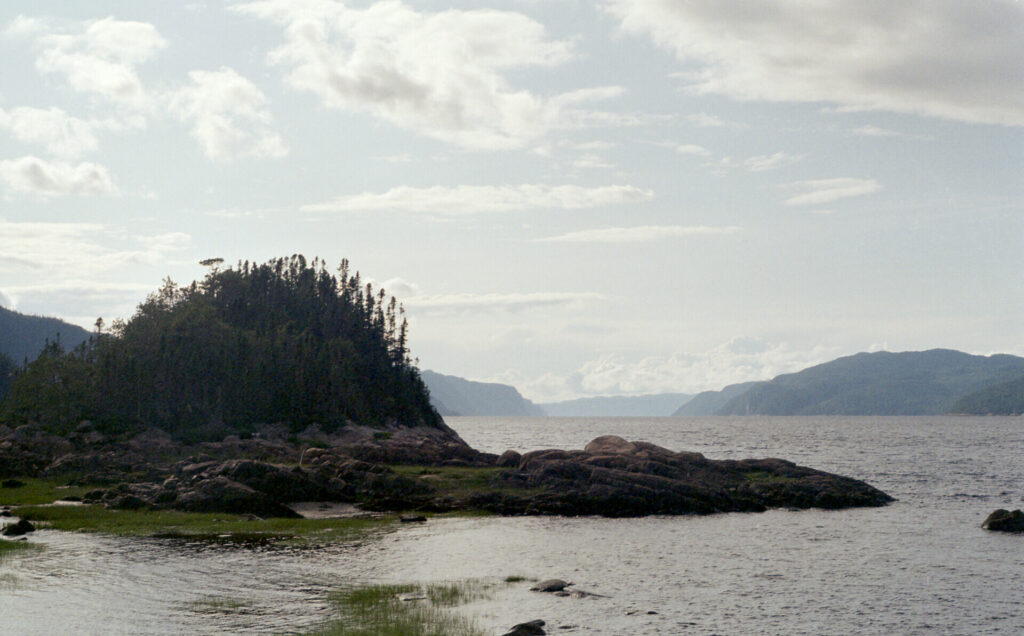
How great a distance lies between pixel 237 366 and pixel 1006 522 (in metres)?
103

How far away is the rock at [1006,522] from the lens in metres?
52.5

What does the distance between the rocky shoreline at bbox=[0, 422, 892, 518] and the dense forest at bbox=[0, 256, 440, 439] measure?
19.3 m

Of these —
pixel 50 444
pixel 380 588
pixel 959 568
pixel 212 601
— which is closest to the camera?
pixel 212 601

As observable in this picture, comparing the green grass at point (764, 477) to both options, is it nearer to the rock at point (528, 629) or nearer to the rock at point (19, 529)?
the rock at point (528, 629)

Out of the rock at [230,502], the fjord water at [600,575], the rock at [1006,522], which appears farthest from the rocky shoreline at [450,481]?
the rock at [1006,522]

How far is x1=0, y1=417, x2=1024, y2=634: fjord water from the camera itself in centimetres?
2902

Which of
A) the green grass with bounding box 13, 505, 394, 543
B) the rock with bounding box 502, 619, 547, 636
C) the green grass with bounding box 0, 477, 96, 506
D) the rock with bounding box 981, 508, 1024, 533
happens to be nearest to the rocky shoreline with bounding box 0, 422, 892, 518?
the green grass with bounding box 0, 477, 96, 506

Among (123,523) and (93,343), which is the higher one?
(93,343)

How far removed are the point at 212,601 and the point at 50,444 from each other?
7273cm

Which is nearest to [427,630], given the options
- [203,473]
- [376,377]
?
[203,473]

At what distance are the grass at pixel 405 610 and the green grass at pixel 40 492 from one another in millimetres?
35960

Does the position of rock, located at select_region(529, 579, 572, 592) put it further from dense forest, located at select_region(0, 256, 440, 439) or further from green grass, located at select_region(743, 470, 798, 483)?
dense forest, located at select_region(0, 256, 440, 439)

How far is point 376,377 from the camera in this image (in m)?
152

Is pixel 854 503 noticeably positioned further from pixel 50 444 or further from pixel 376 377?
pixel 376 377
